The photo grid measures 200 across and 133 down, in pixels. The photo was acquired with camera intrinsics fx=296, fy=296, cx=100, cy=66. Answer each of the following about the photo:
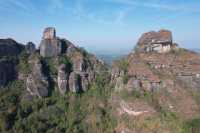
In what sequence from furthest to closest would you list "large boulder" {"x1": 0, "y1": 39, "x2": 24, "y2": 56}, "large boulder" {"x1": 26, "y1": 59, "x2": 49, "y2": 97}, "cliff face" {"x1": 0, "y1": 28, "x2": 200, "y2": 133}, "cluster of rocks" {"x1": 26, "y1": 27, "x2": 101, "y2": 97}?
"large boulder" {"x1": 0, "y1": 39, "x2": 24, "y2": 56} → "cluster of rocks" {"x1": 26, "y1": 27, "x2": 101, "y2": 97} → "large boulder" {"x1": 26, "y1": 59, "x2": 49, "y2": 97} → "cliff face" {"x1": 0, "y1": 28, "x2": 200, "y2": 133}

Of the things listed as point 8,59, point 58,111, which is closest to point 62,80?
point 58,111

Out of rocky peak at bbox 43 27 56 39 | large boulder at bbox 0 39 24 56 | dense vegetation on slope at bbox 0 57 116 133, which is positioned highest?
rocky peak at bbox 43 27 56 39

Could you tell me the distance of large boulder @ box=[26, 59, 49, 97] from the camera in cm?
6406

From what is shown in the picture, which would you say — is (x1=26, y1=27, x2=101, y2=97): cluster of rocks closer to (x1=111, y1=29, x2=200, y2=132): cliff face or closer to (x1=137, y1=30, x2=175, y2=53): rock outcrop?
(x1=111, y1=29, x2=200, y2=132): cliff face

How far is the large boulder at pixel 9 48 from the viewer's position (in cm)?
7250

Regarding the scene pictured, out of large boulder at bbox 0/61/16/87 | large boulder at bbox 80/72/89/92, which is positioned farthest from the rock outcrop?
large boulder at bbox 0/61/16/87

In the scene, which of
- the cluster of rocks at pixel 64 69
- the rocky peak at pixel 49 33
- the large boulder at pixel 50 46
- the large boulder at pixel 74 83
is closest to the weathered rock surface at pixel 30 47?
the cluster of rocks at pixel 64 69

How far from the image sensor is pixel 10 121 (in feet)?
179

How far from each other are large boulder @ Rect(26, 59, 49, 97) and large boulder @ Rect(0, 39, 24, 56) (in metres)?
10.4

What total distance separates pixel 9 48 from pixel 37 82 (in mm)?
15821

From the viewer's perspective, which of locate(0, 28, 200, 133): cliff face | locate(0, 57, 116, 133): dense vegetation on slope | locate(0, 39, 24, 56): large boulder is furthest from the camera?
locate(0, 39, 24, 56): large boulder

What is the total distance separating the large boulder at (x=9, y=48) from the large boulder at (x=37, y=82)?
10367mm

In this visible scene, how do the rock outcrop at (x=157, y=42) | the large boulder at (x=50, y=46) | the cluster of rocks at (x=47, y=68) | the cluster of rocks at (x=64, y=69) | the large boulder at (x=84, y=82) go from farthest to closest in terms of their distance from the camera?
the large boulder at (x=50, y=46), the large boulder at (x=84, y=82), the cluster of rocks at (x=47, y=68), the cluster of rocks at (x=64, y=69), the rock outcrop at (x=157, y=42)

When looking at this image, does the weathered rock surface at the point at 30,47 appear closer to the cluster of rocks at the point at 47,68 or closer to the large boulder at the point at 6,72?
the cluster of rocks at the point at 47,68
